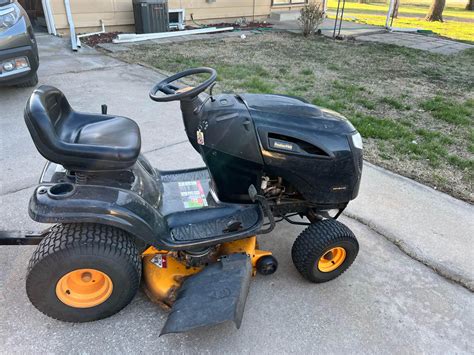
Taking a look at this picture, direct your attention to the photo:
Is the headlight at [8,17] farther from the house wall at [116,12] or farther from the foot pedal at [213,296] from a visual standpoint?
the foot pedal at [213,296]

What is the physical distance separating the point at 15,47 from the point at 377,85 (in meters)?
5.07

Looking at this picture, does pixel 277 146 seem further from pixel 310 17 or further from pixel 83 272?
pixel 310 17

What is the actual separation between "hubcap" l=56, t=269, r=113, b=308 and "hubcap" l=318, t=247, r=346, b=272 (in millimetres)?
1209

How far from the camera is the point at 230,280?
1911 millimetres

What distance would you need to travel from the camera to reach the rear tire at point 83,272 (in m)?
1.78

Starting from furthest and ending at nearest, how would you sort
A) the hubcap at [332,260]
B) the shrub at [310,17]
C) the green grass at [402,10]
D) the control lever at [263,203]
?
the green grass at [402,10], the shrub at [310,17], the hubcap at [332,260], the control lever at [263,203]

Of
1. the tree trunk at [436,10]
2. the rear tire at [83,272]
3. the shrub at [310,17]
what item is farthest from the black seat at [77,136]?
the tree trunk at [436,10]

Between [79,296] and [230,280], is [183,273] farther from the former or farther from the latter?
[79,296]

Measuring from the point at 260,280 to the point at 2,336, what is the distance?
54.3 inches

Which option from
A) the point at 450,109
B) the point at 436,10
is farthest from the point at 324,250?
the point at 436,10

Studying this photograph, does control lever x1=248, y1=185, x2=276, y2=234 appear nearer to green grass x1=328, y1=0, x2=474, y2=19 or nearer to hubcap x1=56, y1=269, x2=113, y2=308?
hubcap x1=56, y1=269, x2=113, y2=308

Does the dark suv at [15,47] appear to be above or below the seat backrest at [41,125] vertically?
below

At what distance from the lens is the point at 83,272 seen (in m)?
1.90

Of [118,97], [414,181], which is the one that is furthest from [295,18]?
[414,181]
